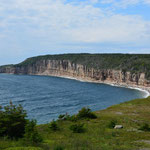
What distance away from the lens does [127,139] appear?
18.8m

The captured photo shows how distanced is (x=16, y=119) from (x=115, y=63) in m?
143

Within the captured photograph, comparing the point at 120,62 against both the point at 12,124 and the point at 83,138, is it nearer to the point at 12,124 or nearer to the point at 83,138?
the point at 83,138

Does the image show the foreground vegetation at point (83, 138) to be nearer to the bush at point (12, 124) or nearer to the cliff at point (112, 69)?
the bush at point (12, 124)

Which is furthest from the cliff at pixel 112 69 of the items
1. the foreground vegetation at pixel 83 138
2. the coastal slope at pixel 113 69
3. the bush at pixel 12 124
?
the bush at pixel 12 124

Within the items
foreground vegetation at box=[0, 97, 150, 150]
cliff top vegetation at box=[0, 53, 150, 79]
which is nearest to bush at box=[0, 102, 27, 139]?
foreground vegetation at box=[0, 97, 150, 150]

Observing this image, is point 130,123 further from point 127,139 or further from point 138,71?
point 138,71

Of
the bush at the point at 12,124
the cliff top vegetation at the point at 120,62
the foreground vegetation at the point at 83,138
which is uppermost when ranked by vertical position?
the cliff top vegetation at the point at 120,62

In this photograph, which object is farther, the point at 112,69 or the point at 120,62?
the point at 120,62

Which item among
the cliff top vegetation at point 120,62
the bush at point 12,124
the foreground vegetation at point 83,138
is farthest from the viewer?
the cliff top vegetation at point 120,62

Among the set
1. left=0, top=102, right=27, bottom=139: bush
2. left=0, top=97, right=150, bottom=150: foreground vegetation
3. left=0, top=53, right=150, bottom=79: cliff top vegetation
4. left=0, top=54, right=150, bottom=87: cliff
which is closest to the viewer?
left=0, top=97, right=150, bottom=150: foreground vegetation

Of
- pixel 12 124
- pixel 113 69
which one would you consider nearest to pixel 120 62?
pixel 113 69

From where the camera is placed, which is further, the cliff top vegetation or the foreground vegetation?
the cliff top vegetation

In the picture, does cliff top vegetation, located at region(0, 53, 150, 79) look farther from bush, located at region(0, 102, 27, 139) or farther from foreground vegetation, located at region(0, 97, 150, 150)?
bush, located at region(0, 102, 27, 139)

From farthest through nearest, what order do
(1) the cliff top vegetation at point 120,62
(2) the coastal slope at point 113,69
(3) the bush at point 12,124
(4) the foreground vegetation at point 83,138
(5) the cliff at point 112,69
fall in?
(1) the cliff top vegetation at point 120,62, (5) the cliff at point 112,69, (2) the coastal slope at point 113,69, (3) the bush at point 12,124, (4) the foreground vegetation at point 83,138
